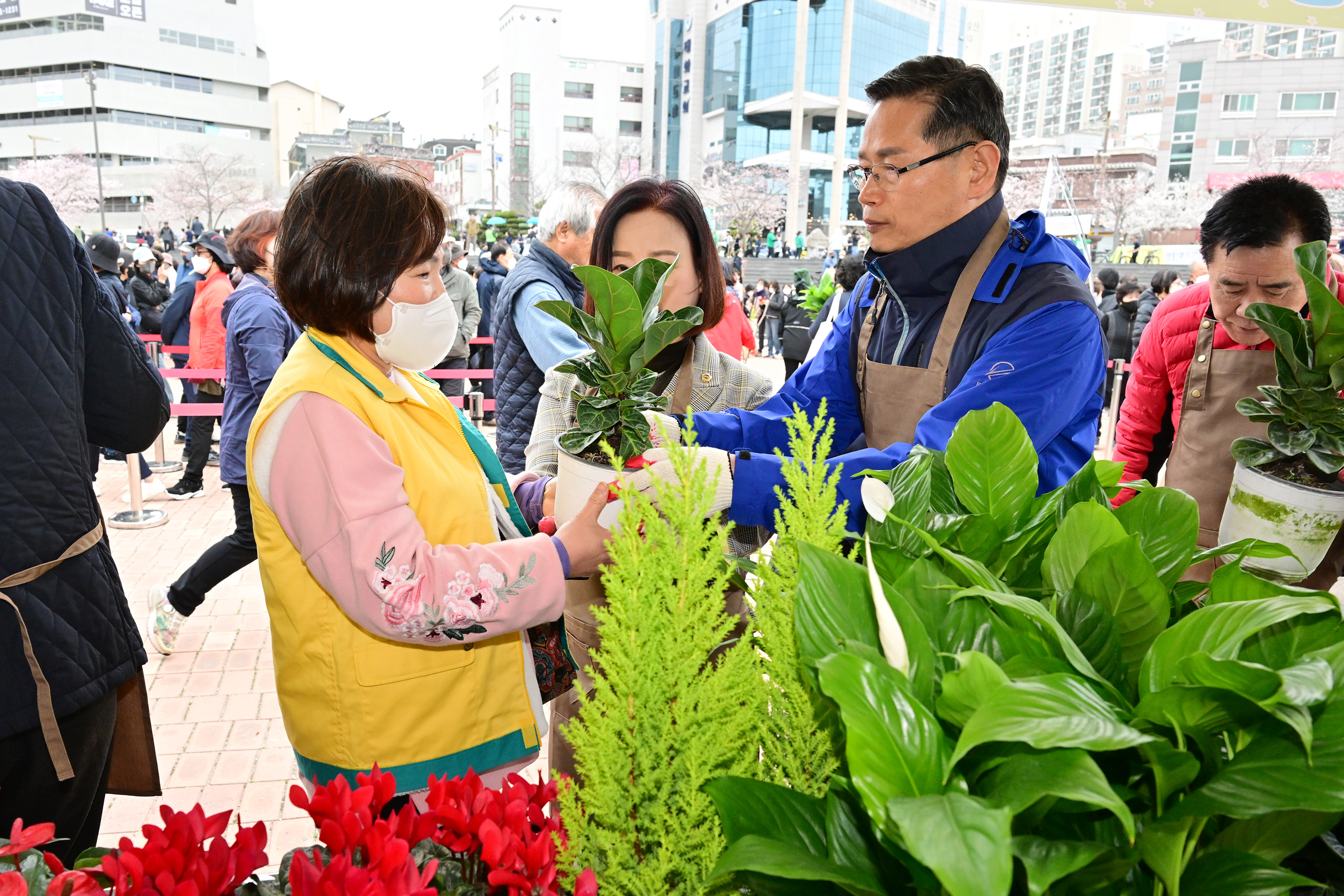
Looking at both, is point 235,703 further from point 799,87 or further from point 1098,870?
point 799,87

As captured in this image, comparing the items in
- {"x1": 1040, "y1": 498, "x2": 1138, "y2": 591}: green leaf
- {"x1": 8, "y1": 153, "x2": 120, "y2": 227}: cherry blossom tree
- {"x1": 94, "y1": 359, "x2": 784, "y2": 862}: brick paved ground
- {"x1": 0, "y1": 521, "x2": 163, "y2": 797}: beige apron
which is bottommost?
{"x1": 94, "y1": 359, "x2": 784, "y2": 862}: brick paved ground

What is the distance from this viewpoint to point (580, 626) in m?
1.80

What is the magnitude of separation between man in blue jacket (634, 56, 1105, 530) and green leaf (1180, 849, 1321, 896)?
89 cm

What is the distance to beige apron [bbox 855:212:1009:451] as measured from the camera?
1761mm

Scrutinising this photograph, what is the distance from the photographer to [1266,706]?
0.56 metres

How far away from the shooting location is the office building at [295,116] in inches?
2427

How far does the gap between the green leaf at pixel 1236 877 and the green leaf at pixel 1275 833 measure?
0.9 inches

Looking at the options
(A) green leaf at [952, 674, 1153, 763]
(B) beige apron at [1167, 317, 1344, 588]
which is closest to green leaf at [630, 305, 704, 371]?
(A) green leaf at [952, 674, 1153, 763]

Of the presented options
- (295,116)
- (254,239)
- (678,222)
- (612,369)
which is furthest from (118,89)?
(612,369)

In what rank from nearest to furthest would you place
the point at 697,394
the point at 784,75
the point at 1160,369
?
1. the point at 697,394
2. the point at 1160,369
3. the point at 784,75

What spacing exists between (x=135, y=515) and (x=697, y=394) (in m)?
5.22

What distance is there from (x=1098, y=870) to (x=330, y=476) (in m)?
1.09

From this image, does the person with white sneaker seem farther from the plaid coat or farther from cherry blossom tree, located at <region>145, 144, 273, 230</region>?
cherry blossom tree, located at <region>145, 144, 273, 230</region>

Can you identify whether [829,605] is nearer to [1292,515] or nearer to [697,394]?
[1292,515]
